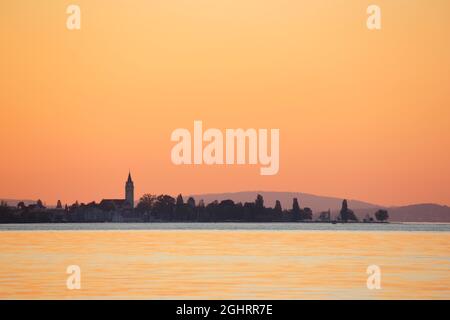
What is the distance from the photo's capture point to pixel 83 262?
67.4m

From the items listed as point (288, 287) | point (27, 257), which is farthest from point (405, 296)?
point (27, 257)

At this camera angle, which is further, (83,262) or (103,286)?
(83,262)

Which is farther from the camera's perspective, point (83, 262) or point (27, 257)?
point (27, 257)

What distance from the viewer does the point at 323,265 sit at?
6425 centimetres

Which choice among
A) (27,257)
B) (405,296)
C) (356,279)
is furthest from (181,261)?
(405,296)

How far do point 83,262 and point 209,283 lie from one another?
2060cm

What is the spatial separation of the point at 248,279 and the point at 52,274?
472 inches

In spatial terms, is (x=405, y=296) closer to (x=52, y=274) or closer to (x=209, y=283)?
(x=209, y=283)
